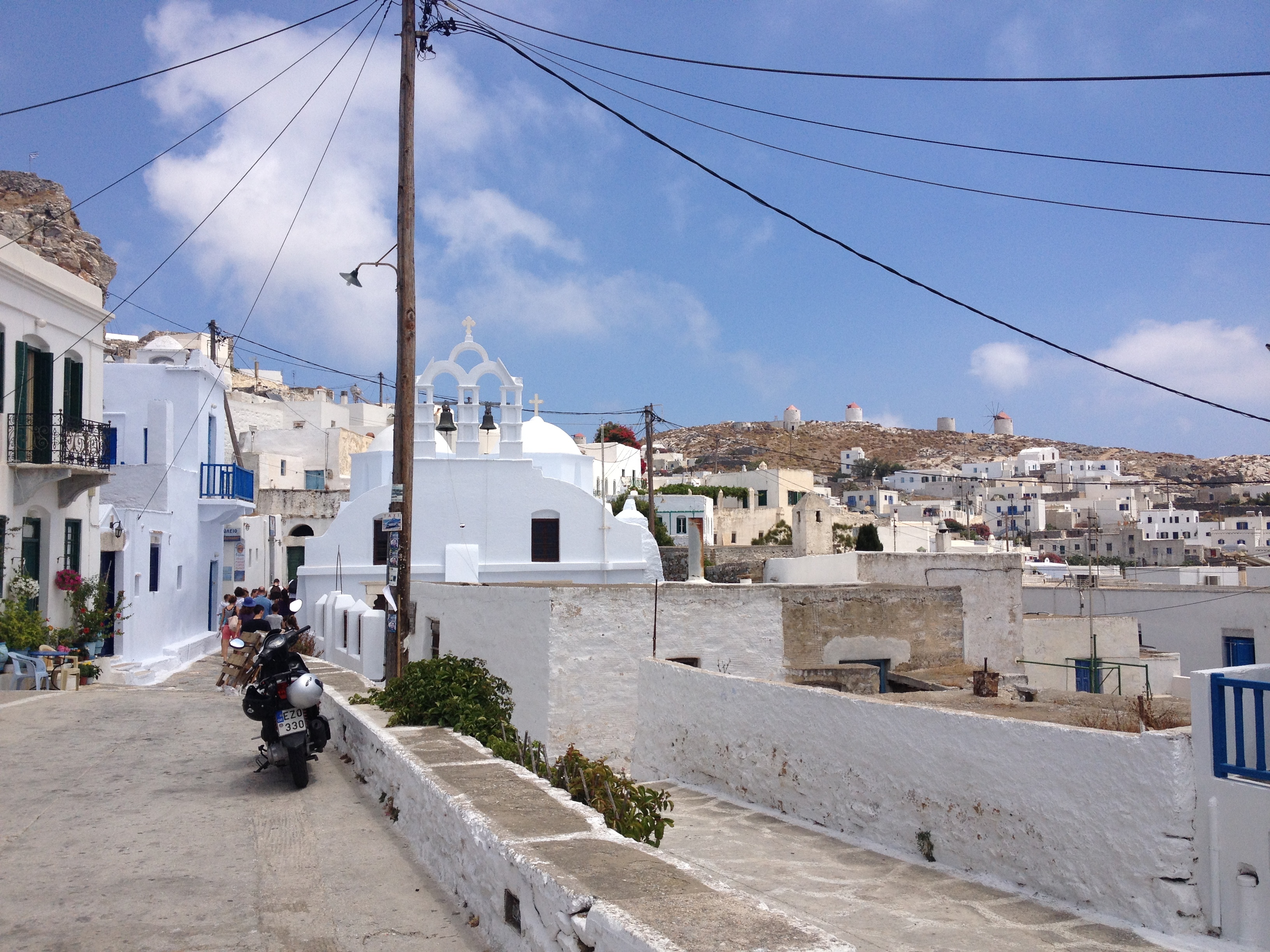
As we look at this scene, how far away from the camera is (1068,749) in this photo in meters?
6.74

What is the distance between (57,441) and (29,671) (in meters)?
3.94

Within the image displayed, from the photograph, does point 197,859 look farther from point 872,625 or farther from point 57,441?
point 57,441

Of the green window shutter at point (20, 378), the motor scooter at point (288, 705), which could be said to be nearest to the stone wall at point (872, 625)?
the motor scooter at point (288, 705)

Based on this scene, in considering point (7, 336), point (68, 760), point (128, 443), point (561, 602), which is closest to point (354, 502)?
point (128, 443)

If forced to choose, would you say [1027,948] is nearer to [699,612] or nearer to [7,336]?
[699,612]

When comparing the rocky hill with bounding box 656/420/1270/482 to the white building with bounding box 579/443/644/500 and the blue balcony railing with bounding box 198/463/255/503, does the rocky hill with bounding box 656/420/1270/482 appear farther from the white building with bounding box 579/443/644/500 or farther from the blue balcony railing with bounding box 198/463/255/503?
the blue balcony railing with bounding box 198/463/255/503

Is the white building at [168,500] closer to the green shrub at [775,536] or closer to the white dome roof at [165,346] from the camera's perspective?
the white dome roof at [165,346]

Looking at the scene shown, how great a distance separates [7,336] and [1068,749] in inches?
620

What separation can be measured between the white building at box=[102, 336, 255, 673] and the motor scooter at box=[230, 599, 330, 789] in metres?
13.2

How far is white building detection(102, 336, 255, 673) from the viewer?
20.7 m

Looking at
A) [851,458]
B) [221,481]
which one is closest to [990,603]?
[221,481]

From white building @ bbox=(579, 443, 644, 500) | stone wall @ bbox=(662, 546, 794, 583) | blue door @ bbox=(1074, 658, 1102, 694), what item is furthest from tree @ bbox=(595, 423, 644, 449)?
blue door @ bbox=(1074, 658, 1102, 694)

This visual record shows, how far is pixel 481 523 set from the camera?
81.1 ft

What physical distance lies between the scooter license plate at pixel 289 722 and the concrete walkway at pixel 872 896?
9.53 ft
